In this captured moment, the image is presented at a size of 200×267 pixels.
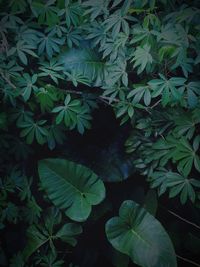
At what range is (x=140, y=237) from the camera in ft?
5.90

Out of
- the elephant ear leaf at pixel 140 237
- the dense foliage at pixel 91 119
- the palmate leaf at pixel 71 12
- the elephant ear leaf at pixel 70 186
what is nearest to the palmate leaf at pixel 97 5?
the dense foliage at pixel 91 119

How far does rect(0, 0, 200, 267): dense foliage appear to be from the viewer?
156 cm

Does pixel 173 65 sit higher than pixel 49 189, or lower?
higher

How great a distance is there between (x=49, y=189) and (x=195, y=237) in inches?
32.9

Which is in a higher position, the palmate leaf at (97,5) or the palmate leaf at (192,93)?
the palmate leaf at (97,5)

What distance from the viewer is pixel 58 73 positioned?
1818 mm

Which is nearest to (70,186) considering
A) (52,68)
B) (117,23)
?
(52,68)

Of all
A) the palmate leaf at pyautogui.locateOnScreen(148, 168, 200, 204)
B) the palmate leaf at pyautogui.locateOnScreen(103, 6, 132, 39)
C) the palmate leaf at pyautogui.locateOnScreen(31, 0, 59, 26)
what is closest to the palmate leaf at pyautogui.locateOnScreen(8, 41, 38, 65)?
the palmate leaf at pyautogui.locateOnScreen(31, 0, 59, 26)

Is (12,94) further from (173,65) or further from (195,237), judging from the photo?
(195,237)

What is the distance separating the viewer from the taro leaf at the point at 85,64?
5.93 ft

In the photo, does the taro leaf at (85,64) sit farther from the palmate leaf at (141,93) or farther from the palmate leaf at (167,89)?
the palmate leaf at (167,89)

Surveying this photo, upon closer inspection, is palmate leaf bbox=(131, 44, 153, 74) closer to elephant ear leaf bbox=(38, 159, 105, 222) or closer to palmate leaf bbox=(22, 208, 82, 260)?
elephant ear leaf bbox=(38, 159, 105, 222)

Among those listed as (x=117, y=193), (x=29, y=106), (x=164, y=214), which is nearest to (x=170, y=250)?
(x=164, y=214)

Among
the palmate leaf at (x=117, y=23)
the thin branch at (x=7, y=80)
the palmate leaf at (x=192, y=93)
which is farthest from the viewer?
the thin branch at (x=7, y=80)
